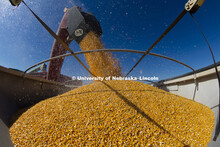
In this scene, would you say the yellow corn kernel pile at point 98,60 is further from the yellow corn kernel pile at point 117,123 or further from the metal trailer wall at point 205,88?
the metal trailer wall at point 205,88

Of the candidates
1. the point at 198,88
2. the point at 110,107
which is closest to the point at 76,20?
the point at 110,107

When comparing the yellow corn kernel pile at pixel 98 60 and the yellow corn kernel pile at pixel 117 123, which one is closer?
the yellow corn kernel pile at pixel 117 123

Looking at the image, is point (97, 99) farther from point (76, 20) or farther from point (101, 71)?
point (76, 20)

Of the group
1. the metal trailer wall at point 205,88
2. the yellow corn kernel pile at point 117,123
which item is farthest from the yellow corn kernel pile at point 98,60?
the metal trailer wall at point 205,88

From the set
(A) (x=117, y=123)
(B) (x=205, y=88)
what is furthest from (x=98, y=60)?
(B) (x=205, y=88)

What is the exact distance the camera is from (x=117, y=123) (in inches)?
39.1

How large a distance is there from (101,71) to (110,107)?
1.65 metres

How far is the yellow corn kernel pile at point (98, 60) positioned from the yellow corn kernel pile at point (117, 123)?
4.55ft

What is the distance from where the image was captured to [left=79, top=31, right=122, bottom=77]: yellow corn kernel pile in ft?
8.59

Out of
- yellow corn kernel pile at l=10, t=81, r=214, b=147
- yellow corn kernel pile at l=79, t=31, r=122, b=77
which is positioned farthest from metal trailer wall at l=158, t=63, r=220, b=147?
yellow corn kernel pile at l=79, t=31, r=122, b=77

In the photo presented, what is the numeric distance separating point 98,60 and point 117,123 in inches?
80.4

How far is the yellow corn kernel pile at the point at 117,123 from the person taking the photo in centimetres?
86

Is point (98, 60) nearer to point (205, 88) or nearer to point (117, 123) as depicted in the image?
point (117, 123)

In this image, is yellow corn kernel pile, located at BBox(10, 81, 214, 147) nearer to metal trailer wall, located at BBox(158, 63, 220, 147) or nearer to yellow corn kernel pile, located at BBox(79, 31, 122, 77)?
metal trailer wall, located at BBox(158, 63, 220, 147)
